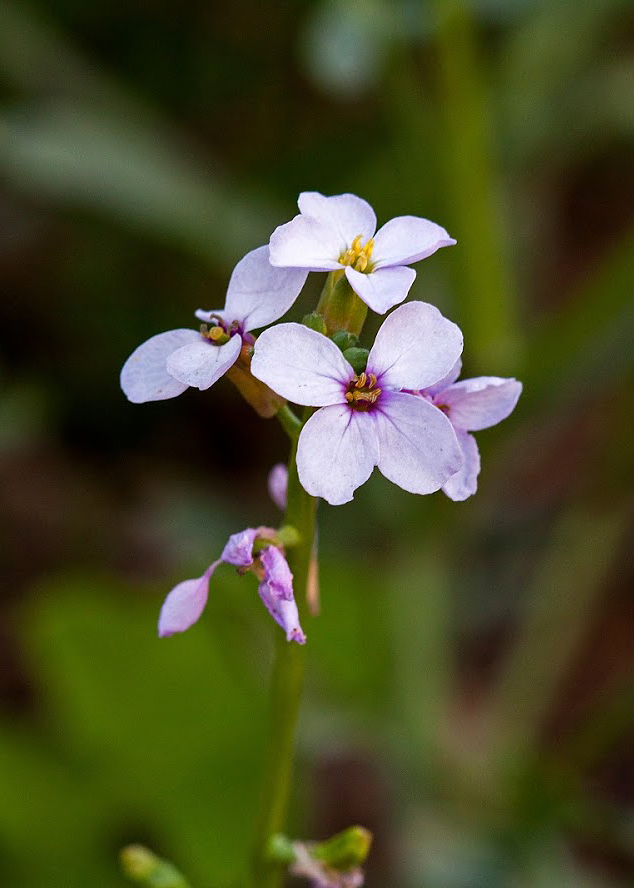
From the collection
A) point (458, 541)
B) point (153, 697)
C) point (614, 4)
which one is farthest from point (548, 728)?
point (614, 4)

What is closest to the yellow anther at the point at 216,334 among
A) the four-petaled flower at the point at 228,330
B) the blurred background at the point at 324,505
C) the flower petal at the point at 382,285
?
the four-petaled flower at the point at 228,330

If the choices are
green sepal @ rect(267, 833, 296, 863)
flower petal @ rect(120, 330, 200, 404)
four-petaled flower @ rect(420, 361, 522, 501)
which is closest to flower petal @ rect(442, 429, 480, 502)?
four-petaled flower @ rect(420, 361, 522, 501)

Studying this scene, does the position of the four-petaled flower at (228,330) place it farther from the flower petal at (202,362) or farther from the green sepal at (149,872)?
the green sepal at (149,872)

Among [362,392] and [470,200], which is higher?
[470,200]

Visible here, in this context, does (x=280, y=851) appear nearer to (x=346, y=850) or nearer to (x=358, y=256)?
(x=346, y=850)

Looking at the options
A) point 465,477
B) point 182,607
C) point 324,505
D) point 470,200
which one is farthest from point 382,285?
point 324,505

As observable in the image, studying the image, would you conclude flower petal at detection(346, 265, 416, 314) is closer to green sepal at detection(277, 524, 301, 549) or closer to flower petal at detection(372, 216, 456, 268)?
flower petal at detection(372, 216, 456, 268)
